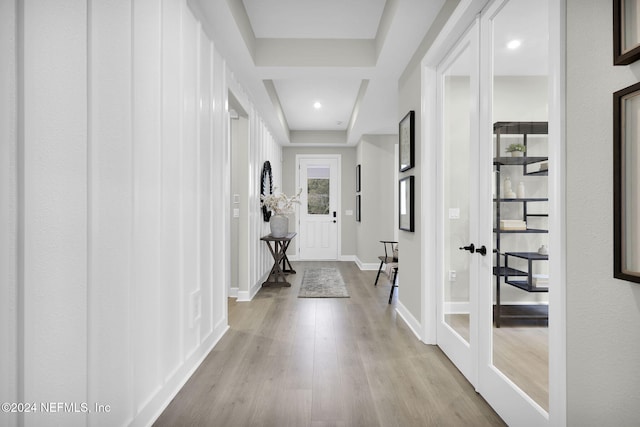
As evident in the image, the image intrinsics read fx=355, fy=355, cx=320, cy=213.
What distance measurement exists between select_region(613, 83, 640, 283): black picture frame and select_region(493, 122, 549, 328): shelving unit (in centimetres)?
44

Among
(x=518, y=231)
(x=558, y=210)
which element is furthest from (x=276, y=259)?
(x=558, y=210)

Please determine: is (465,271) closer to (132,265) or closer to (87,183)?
(132,265)

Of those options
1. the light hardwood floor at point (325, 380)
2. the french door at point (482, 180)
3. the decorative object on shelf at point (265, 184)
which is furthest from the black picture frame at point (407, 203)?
the decorative object on shelf at point (265, 184)

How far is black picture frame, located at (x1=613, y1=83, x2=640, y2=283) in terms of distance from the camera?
101cm

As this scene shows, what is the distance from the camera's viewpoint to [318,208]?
25.7ft

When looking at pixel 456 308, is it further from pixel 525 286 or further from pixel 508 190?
pixel 508 190

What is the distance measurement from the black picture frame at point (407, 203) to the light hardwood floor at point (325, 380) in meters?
0.97

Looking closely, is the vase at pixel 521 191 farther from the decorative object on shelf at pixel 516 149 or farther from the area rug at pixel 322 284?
the area rug at pixel 322 284

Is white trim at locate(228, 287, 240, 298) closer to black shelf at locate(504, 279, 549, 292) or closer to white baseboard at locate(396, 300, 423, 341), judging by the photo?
white baseboard at locate(396, 300, 423, 341)

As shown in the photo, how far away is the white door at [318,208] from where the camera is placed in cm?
783

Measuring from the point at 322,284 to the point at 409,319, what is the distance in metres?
2.07

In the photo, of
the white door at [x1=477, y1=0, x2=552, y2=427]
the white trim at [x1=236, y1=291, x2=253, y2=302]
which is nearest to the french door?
the white door at [x1=477, y1=0, x2=552, y2=427]

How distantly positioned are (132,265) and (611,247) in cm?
186

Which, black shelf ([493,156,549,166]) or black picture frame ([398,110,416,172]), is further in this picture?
black picture frame ([398,110,416,172])
